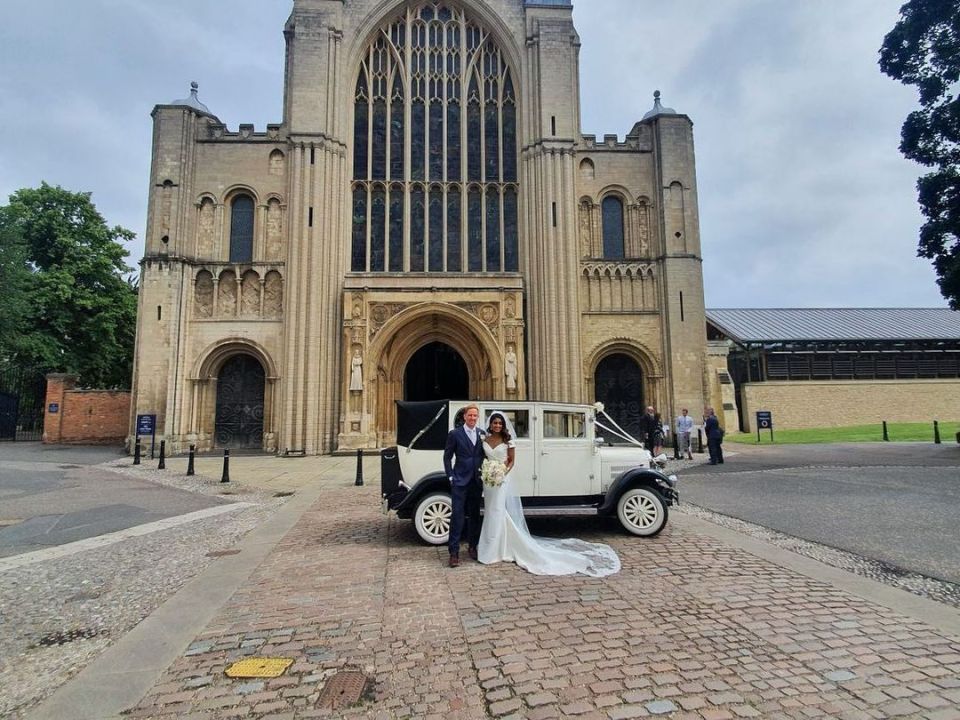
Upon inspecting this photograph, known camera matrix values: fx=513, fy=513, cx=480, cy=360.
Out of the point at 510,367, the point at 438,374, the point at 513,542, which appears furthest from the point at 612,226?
the point at 513,542

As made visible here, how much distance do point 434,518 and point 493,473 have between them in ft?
4.13

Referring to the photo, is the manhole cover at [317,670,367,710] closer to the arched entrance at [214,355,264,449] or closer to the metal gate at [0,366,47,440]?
the arched entrance at [214,355,264,449]

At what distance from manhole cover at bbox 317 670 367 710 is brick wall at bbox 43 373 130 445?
83.4ft

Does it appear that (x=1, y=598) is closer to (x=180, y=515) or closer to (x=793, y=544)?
(x=180, y=515)

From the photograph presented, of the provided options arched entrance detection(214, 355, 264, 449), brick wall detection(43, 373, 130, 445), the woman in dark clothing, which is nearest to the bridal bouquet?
the woman in dark clothing

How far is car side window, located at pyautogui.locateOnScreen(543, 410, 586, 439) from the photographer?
6.89m

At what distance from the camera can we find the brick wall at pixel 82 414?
2283 centimetres

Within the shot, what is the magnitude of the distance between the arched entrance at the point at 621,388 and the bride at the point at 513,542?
53.1 feet

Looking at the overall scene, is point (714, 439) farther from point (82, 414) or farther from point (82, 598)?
point (82, 414)

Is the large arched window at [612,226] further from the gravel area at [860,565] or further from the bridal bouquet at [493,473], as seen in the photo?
the bridal bouquet at [493,473]

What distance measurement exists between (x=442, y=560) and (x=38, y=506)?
8044mm

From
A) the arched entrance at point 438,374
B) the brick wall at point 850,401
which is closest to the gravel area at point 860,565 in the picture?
the arched entrance at point 438,374

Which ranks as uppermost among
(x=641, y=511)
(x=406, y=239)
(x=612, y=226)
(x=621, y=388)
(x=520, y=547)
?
(x=612, y=226)

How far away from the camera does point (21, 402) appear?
81.9 ft
